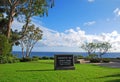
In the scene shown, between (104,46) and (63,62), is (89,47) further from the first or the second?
(63,62)

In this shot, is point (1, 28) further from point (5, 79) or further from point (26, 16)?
point (5, 79)

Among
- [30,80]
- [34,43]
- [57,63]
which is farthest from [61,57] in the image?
[34,43]

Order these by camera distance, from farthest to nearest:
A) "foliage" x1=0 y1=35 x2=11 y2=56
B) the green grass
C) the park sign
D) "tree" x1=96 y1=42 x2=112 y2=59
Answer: "tree" x1=96 y1=42 x2=112 y2=59, "foliage" x1=0 y1=35 x2=11 y2=56, the park sign, the green grass

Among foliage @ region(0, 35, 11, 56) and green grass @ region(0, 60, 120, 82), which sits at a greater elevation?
foliage @ region(0, 35, 11, 56)

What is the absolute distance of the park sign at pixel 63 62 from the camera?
21.7 m

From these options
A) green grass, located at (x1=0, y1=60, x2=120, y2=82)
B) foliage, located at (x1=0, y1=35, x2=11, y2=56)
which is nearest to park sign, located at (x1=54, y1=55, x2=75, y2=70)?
green grass, located at (x1=0, y1=60, x2=120, y2=82)

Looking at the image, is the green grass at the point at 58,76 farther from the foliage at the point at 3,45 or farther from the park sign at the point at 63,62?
the foliage at the point at 3,45

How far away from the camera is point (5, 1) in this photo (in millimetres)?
38000

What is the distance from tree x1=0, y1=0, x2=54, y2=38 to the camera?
38.7 meters

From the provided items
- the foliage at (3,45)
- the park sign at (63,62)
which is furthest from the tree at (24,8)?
the park sign at (63,62)

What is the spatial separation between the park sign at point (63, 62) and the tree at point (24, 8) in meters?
18.7

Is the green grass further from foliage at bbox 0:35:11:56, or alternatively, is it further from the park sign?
foliage at bbox 0:35:11:56

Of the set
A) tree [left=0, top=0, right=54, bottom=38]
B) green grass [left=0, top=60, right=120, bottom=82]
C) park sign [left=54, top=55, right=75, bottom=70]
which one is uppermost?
tree [left=0, top=0, right=54, bottom=38]

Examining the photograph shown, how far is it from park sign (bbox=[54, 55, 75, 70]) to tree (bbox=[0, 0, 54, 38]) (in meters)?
18.7
